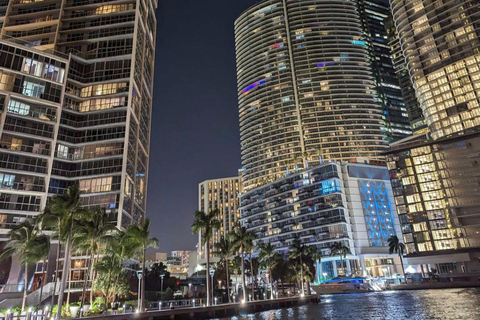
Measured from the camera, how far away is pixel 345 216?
165m

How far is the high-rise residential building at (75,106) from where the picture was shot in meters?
84.8

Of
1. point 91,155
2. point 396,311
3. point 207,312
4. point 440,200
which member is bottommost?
point 396,311

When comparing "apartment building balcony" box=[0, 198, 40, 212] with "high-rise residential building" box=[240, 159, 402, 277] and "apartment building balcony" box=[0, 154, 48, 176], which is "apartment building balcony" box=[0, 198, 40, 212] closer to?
"apartment building balcony" box=[0, 154, 48, 176]

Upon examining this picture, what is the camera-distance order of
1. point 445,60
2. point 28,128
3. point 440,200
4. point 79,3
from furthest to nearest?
point 445,60
point 440,200
point 79,3
point 28,128

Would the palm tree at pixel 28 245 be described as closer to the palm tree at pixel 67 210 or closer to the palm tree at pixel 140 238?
the palm tree at pixel 67 210

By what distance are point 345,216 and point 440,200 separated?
141 ft

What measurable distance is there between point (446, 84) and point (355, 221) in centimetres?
7317

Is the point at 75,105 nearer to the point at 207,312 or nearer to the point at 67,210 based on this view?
the point at 67,210

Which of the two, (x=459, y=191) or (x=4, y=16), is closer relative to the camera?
(x=4, y=16)

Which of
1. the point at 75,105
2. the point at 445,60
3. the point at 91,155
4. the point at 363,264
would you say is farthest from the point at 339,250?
the point at 75,105

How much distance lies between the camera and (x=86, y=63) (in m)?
105

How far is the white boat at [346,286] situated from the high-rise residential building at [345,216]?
97.6 feet

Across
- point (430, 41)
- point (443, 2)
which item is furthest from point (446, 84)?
point (443, 2)

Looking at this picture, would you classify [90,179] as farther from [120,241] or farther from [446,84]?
[446,84]
